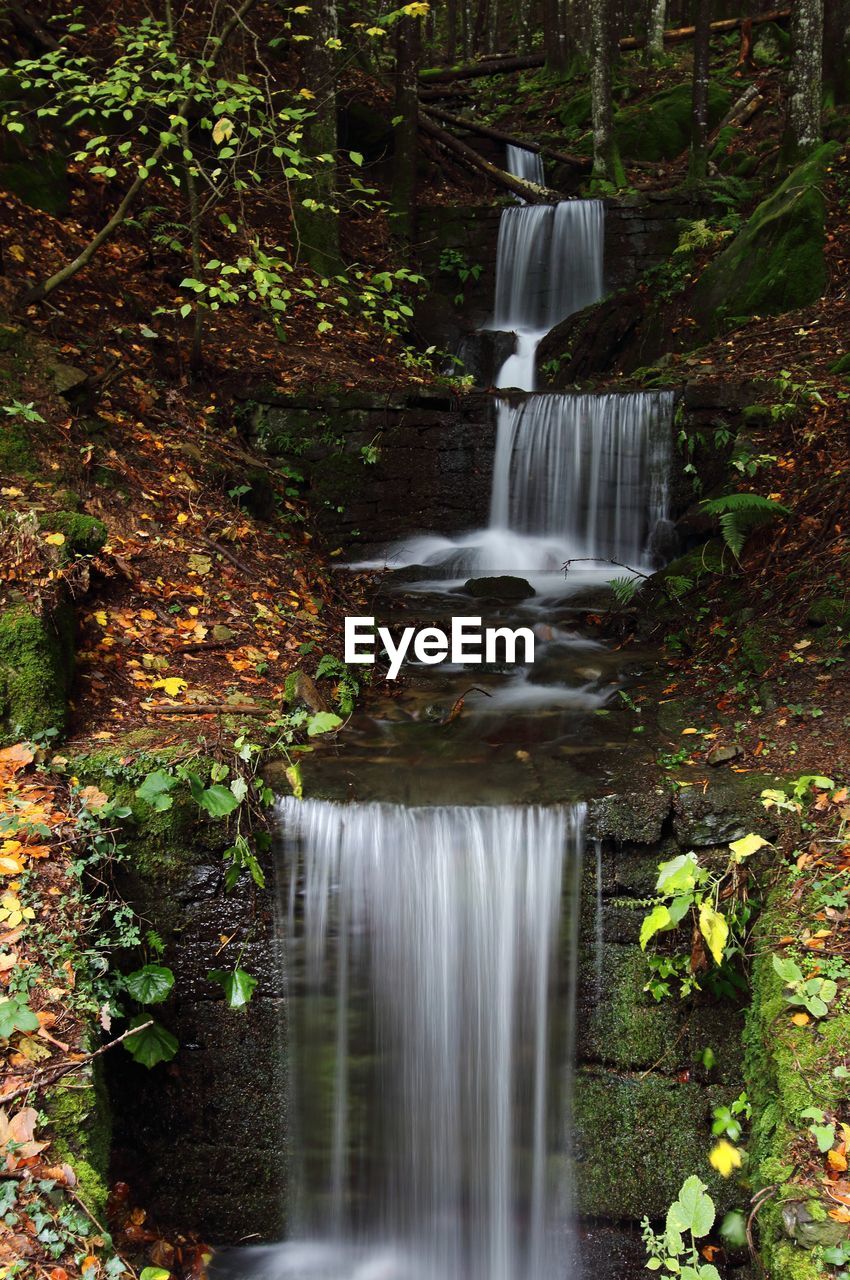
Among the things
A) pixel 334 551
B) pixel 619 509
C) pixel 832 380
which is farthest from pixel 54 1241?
pixel 832 380

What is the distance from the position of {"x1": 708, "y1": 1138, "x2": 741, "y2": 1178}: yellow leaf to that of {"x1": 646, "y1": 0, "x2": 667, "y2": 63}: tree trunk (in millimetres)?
21050

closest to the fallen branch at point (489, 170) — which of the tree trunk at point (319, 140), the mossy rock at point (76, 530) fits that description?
the tree trunk at point (319, 140)

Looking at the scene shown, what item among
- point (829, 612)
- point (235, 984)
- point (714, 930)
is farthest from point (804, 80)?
point (235, 984)

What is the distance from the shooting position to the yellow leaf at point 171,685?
5.12m

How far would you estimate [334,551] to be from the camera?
28.4 feet

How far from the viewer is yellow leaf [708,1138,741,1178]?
4172 millimetres

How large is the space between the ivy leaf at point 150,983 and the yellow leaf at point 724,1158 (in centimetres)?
271

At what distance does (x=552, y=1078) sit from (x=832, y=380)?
6.07m

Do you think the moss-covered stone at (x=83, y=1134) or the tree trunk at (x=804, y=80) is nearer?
the moss-covered stone at (x=83, y=1134)

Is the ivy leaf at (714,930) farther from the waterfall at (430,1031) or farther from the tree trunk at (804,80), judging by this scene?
the tree trunk at (804,80)

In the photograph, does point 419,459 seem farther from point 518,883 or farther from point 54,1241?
point 54,1241

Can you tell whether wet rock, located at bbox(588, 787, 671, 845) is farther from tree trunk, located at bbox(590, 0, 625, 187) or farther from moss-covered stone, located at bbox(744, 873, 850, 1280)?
tree trunk, located at bbox(590, 0, 625, 187)

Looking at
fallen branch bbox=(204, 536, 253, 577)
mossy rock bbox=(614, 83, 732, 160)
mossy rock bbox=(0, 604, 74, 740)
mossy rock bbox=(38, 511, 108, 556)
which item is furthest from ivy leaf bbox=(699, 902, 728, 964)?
mossy rock bbox=(614, 83, 732, 160)

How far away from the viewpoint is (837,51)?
Result: 11.6m
